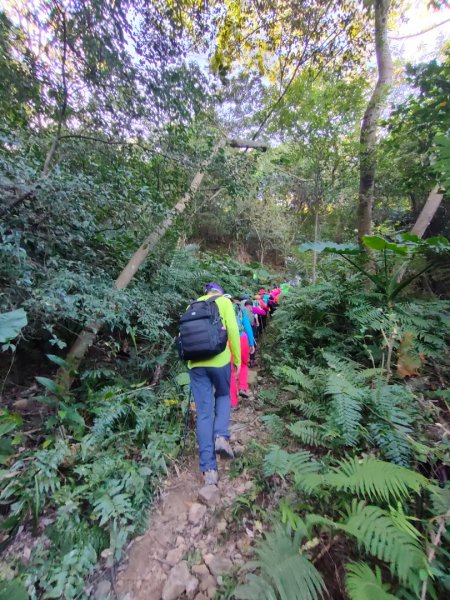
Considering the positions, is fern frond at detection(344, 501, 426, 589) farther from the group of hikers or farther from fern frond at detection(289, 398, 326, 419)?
the group of hikers

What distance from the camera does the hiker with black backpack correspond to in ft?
9.74

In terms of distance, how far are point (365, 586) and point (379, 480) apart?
581 millimetres

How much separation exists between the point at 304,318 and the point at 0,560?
4.92 meters

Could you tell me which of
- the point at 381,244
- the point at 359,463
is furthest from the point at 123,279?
the point at 359,463

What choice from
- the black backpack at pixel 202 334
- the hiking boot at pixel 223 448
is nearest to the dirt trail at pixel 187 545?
the hiking boot at pixel 223 448

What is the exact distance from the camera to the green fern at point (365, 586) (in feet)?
4.11

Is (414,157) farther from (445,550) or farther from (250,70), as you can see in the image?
(445,550)

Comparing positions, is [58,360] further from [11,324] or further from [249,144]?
[249,144]

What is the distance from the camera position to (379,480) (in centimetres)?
174

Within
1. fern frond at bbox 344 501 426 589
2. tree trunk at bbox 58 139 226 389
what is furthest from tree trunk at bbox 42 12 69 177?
fern frond at bbox 344 501 426 589

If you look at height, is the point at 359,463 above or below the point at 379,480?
below

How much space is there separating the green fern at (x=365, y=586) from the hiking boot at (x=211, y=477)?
163cm

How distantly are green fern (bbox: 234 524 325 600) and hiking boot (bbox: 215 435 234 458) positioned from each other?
145 centimetres

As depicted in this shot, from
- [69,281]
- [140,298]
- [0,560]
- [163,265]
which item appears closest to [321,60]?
[163,265]
